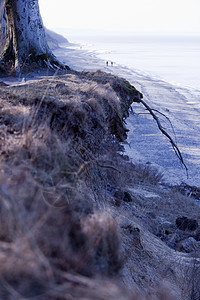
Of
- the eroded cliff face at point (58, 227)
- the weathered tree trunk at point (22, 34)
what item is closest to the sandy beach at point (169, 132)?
the weathered tree trunk at point (22, 34)

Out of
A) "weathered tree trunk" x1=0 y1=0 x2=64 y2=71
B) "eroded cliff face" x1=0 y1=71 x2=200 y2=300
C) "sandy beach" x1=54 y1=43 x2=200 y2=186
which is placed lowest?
"sandy beach" x1=54 y1=43 x2=200 y2=186

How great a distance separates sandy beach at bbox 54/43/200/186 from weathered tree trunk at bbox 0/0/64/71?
3.32 meters

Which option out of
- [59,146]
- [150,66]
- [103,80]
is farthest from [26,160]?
[150,66]

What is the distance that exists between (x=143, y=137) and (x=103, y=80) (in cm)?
1315

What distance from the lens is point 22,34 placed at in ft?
29.6

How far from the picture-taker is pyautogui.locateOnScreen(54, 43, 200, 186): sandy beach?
16.4m

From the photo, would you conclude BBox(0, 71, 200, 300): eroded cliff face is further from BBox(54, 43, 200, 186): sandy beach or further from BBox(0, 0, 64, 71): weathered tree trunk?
BBox(54, 43, 200, 186): sandy beach

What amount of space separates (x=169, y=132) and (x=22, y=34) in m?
13.7

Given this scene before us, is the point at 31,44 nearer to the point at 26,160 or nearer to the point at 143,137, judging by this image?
the point at 26,160

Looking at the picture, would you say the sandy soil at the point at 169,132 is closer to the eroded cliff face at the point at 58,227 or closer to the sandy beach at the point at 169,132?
the sandy beach at the point at 169,132

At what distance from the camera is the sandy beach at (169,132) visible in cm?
1641

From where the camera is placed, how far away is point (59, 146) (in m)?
2.80

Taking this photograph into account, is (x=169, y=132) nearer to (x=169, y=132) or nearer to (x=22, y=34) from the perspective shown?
(x=169, y=132)

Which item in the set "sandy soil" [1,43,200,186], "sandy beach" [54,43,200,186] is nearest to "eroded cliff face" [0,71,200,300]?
"sandy soil" [1,43,200,186]
